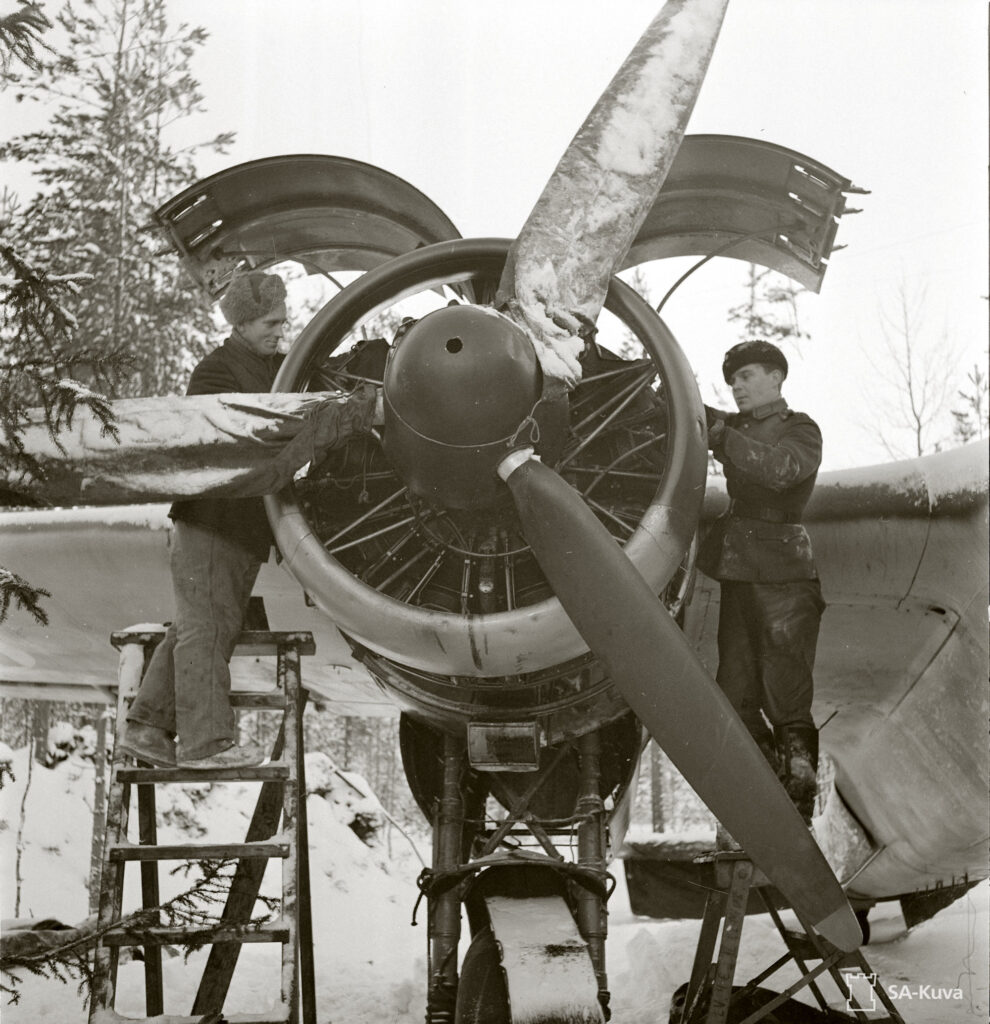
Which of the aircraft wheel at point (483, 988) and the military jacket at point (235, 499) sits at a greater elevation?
the military jacket at point (235, 499)

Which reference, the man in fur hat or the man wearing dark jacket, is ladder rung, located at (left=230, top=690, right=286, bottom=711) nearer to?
the man in fur hat

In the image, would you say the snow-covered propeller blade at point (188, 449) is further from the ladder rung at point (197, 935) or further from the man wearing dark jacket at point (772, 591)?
the man wearing dark jacket at point (772, 591)

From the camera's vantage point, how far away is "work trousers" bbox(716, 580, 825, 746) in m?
4.54

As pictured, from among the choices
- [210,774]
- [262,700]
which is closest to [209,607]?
[262,700]

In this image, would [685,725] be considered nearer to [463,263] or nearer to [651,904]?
[463,263]

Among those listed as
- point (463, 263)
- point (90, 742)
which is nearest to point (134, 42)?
point (463, 263)

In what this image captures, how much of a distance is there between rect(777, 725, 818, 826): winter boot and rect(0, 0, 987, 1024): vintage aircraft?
0.65 metres

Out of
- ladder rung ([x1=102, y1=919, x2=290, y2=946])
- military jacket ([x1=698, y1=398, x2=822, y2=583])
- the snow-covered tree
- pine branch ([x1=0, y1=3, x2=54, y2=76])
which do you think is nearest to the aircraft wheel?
ladder rung ([x1=102, y1=919, x2=290, y2=946])

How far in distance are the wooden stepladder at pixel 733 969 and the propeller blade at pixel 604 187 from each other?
2136mm

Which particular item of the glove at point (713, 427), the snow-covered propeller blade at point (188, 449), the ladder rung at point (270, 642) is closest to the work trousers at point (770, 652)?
the glove at point (713, 427)

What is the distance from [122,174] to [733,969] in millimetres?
9189

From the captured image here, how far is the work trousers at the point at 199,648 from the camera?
3938mm

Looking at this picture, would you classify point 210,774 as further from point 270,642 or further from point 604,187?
point 604,187

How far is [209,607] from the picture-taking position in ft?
13.5
